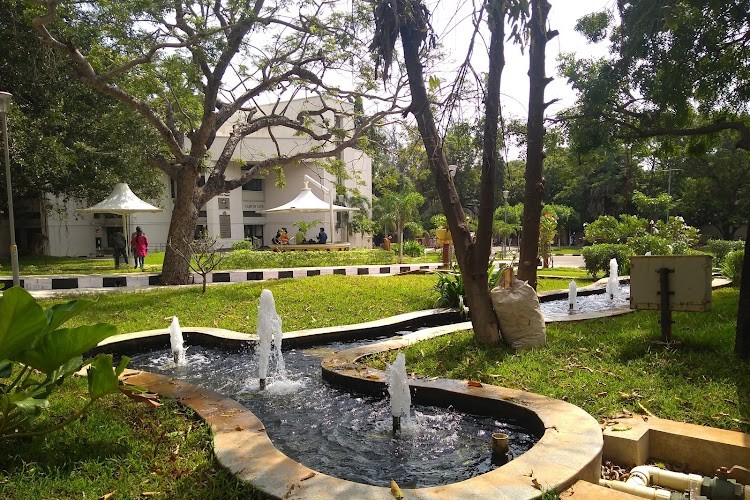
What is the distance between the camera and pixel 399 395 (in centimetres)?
419

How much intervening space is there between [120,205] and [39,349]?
16449 mm

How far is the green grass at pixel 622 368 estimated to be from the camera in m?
4.00

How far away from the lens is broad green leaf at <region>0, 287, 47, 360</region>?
8.84 feet

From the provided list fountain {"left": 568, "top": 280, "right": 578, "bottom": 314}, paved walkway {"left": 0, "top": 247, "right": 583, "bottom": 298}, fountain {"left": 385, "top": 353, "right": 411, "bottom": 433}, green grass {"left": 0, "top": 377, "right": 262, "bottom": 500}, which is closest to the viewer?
green grass {"left": 0, "top": 377, "right": 262, "bottom": 500}

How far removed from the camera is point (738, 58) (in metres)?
7.98

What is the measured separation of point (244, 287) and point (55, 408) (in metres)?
7.63

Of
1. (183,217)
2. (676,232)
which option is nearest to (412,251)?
(676,232)

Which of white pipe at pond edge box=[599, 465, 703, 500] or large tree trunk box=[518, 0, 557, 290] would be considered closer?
white pipe at pond edge box=[599, 465, 703, 500]

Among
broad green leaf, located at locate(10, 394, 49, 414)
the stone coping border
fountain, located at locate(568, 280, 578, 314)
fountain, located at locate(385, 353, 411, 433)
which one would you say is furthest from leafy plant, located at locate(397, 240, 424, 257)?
broad green leaf, located at locate(10, 394, 49, 414)

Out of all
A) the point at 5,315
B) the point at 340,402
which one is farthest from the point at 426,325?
the point at 5,315

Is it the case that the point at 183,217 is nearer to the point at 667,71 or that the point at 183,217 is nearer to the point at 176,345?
the point at 176,345

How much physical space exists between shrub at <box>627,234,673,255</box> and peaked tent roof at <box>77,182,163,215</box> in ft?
48.4

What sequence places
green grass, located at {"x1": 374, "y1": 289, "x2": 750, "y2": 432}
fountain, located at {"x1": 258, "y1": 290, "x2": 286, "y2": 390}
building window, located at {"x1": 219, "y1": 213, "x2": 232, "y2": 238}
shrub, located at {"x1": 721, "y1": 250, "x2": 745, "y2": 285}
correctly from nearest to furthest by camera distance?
green grass, located at {"x1": 374, "y1": 289, "x2": 750, "y2": 432} → fountain, located at {"x1": 258, "y1": 290, "x2": 286, "y2": 390} → shrub, located at {"x1": 721, "y1": 250, "x2": 745, "y2": 285} → building window, located at {"x1": 219, "y1": 213, "x2": 232, "y2": 238}

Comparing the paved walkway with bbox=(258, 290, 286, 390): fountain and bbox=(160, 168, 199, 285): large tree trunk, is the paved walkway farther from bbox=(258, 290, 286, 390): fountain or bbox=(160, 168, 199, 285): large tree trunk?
bbox=(258, 290, 286, 390): fountain
